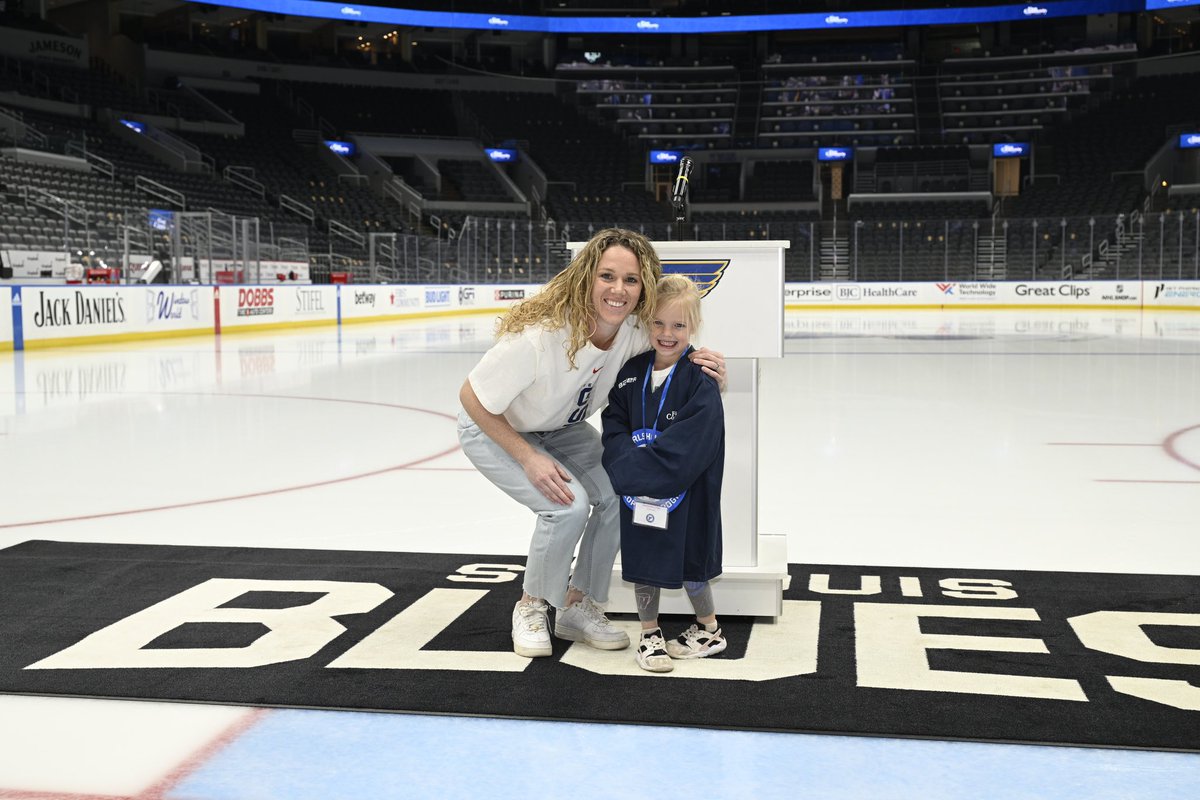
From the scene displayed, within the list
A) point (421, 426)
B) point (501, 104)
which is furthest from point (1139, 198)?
point (421, 426)

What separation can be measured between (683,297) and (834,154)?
4265 cm

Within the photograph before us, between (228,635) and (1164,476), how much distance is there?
4555mm

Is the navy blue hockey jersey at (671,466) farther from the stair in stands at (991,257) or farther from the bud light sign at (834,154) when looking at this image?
the bud light sign at (834,154)

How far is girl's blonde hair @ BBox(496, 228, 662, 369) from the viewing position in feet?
9.93

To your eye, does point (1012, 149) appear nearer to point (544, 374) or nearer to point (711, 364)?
point (711, 364)

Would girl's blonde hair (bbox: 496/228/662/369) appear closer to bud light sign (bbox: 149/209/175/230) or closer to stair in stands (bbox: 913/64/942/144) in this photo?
bud light sign (bbox: 149/209/175/230)

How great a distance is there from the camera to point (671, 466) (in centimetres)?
290

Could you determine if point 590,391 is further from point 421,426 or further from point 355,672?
point 421,426

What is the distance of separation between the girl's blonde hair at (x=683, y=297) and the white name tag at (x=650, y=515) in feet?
1.49

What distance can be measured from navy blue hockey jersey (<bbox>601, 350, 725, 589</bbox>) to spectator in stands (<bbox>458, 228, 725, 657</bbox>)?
0.26ft

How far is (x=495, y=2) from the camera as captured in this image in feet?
148

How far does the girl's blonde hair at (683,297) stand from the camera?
119 inches

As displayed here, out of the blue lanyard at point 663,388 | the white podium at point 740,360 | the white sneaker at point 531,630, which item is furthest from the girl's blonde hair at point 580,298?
the white sneaker at point 531,630

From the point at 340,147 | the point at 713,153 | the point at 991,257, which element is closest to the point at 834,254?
the point at 991,257
